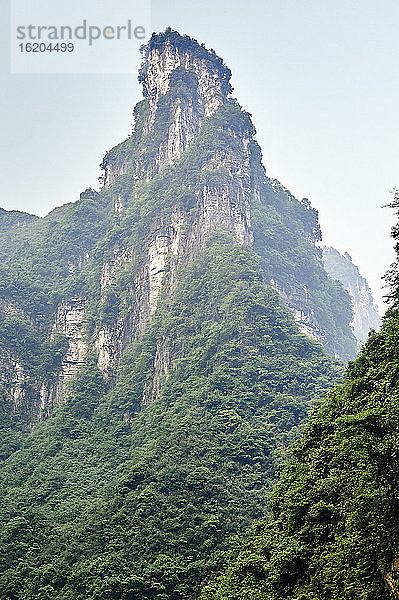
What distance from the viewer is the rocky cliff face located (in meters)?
42.4

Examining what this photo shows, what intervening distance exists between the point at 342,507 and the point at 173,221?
34.5 metres

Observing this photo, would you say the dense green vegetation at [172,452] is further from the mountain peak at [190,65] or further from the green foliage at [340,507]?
the mountain peak at [190,65]

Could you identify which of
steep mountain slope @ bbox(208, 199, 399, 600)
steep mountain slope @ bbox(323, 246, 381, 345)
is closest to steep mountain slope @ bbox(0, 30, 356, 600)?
steep mountain slope @ bbox(208, 199, 399, 600)

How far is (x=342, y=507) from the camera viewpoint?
1098 cm

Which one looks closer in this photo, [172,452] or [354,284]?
[172,452]

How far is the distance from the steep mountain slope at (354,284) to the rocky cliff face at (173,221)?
32.7 m

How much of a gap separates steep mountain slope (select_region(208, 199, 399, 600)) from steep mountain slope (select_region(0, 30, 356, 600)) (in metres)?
4.95

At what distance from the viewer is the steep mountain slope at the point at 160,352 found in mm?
19656

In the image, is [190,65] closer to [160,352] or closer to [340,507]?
[160,352]

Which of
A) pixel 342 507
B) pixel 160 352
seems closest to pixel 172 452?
pixel 342 507

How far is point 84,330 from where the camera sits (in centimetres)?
4394

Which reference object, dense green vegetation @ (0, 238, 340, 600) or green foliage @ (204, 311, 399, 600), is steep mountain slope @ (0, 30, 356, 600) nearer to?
dense green vegetation @ (0, 238, 340, 600)

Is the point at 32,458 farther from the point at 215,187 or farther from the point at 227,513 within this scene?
the point at 215,187

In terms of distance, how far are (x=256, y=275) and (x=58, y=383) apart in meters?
16.4
